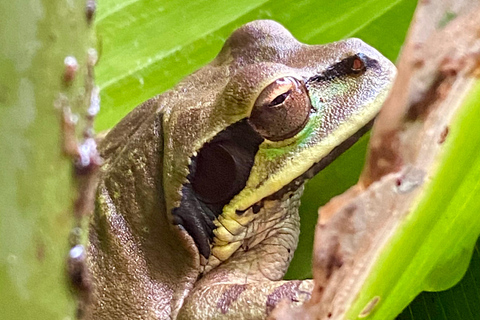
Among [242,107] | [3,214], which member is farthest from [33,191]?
[242,107]

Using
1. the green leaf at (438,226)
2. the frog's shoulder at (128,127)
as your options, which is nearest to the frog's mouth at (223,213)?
the frog's shoulder at (128,127)

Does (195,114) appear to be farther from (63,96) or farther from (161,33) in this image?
(63,96)

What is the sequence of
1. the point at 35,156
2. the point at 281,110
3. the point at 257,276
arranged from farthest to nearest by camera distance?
the point at 257,276
the point at 281,110
the point at 35,156

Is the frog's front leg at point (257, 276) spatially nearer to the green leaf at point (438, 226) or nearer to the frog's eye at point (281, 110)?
the frog's eye at point (281, 110)

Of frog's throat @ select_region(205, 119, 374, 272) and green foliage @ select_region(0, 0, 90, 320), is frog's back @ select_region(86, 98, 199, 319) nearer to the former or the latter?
frog's throat @ select_region(205, 119, 374, 272)

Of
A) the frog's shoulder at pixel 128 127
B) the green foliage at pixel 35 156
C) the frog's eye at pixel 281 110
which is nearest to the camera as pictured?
the green foliage at pixel 35 156

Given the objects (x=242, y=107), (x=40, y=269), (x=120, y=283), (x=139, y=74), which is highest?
(x=40, y=269)

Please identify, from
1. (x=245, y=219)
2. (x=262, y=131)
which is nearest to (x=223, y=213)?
(x=245, y=219)

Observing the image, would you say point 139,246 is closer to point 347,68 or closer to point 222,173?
point 222,173
